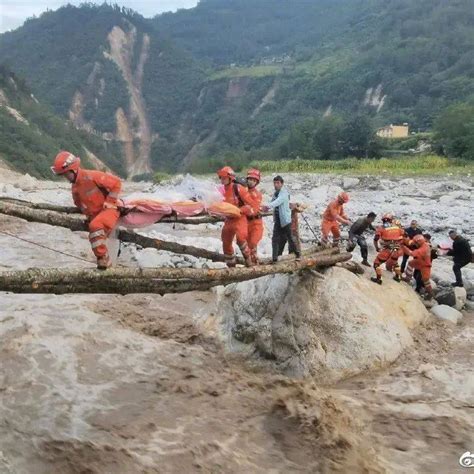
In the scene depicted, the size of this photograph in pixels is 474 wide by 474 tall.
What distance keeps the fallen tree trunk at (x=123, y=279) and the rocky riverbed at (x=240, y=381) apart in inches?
52.4

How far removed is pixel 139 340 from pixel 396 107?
64433 mm

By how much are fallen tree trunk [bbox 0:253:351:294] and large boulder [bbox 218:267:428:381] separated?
87 cm

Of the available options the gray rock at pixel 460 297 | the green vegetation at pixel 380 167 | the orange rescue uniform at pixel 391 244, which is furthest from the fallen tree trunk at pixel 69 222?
the green vegetation at pixel 380 167

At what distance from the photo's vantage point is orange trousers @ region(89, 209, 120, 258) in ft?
18.5

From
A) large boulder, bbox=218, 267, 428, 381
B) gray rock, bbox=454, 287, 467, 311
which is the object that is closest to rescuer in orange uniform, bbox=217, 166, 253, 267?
large boulder, bbox=218, 267, 428, 381

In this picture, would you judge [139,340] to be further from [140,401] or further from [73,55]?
[73,55]

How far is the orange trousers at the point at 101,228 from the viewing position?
18.5ft

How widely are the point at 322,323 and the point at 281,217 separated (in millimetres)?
1509

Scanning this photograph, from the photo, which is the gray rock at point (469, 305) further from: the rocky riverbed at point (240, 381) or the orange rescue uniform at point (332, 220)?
the orange rescue uniform at point (332, 220)

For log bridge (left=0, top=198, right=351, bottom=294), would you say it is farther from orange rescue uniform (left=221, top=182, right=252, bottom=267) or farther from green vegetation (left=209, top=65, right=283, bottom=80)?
green vegetation (left=209, top=65, right=283, bottom=80)

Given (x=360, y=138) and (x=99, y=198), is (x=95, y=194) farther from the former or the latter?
(x=360, y=138)

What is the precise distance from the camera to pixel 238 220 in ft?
23.8

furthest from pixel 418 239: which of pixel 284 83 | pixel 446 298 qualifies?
pixel 284 83

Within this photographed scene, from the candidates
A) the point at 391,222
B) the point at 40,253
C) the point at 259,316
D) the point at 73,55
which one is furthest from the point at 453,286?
the point at 73,55
